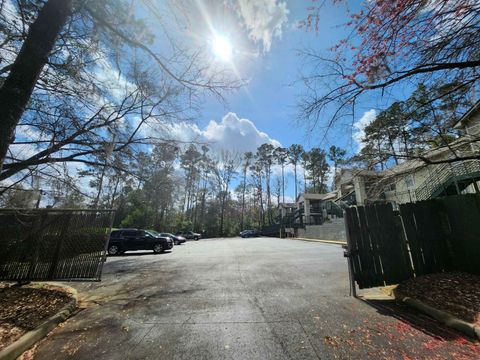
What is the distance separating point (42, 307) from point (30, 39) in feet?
16.2

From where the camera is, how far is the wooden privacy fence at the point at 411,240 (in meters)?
5.24

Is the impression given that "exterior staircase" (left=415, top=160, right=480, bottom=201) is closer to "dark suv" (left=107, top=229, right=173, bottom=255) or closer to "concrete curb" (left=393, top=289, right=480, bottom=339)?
"concrete curb" (left=393, top=289, right=480, bottom=339)

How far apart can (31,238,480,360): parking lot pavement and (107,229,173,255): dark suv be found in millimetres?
9981

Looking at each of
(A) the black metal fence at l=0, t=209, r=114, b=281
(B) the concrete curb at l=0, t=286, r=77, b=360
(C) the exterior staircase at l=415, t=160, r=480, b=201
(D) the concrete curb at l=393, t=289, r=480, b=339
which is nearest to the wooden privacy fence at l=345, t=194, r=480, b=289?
(D) the concrete curb at l=393, t=289, r=480, b=339

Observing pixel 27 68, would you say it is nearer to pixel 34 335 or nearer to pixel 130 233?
pixel 34 335

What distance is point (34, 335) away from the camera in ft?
11.5

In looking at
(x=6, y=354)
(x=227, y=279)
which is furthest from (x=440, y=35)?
(x=6, y=354)

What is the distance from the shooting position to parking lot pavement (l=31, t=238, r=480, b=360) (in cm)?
299

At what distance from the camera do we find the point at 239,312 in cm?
433

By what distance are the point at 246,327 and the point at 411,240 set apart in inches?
177

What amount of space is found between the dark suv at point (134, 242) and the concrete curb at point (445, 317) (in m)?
14.5

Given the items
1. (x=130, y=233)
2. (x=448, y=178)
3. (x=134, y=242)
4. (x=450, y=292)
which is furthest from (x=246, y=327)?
(x=448, y=178)

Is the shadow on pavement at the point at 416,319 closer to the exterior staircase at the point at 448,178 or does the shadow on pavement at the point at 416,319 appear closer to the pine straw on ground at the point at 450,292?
the pine straw on ground at the point at 450,292

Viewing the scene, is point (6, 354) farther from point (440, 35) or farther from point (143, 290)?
point (440, 35)
